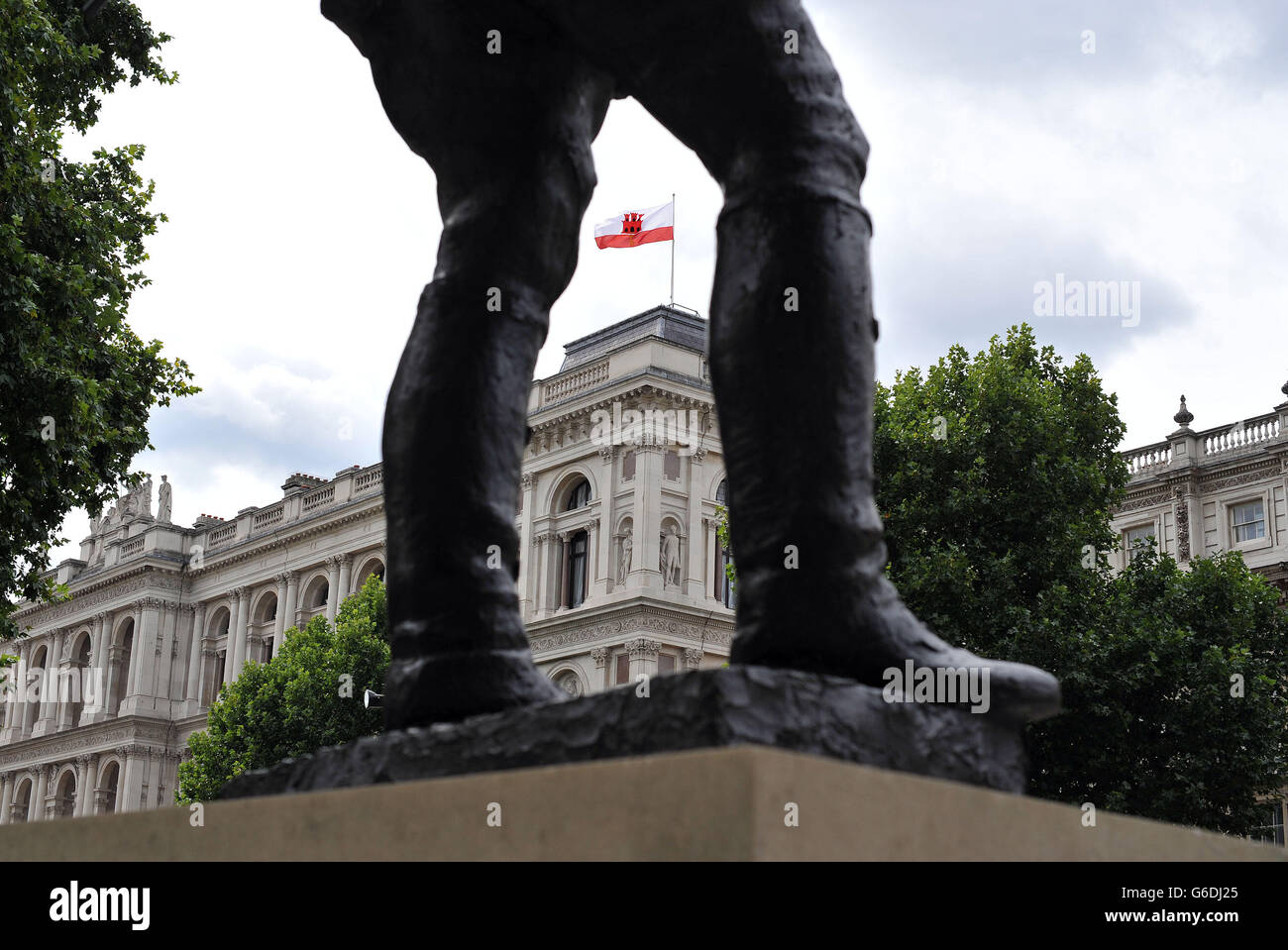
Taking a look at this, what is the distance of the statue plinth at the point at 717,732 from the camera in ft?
4.87

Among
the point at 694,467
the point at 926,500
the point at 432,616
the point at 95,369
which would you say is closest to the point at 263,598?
the point at 694,467

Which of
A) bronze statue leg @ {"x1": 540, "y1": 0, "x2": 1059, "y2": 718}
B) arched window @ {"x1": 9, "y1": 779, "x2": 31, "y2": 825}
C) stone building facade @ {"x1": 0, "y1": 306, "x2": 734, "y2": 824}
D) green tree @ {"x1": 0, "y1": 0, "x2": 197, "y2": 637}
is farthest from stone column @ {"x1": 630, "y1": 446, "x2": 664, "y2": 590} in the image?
bronze statue leg @ {"x1": 540, "y1": 0, "x2": 1059, "y2": 718}

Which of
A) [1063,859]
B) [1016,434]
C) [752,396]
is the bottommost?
[1063,859]

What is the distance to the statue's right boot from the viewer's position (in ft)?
6.68

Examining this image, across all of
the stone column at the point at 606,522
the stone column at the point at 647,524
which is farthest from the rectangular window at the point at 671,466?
the stone column at the point at 606,522

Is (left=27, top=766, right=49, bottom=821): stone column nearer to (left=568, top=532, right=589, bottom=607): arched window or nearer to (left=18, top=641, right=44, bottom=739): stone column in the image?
(left=18, top=641, right=44, bottom=739): stone column

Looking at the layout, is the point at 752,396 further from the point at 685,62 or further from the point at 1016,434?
the point at 1016,434

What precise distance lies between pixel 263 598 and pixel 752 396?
5148 cm

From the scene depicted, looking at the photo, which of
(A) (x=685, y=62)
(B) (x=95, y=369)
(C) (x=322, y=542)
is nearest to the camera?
(A) (x=685, y=62)

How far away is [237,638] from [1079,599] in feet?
121

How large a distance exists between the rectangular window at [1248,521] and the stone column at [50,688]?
1669 inches

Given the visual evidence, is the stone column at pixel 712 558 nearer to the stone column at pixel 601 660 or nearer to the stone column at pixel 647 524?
the stone column at pixel 647 524
